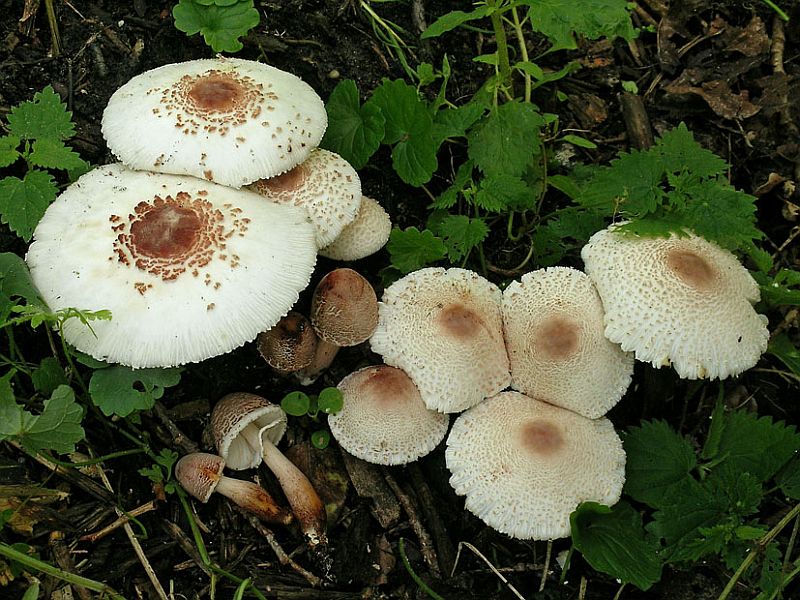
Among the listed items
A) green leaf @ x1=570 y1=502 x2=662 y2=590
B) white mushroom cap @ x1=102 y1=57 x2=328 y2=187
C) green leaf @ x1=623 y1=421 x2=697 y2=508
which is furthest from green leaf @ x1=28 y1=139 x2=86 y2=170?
green leaf @ x1=623 y1=421 x2=697 y2=508

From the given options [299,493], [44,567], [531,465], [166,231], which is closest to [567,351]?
[531,465]

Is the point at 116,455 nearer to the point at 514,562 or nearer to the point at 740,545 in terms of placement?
the point at 514,562

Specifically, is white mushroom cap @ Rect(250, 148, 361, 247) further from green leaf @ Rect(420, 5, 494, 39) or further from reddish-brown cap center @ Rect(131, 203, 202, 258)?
green leaf @ Rect(420, 5, 494, 39)

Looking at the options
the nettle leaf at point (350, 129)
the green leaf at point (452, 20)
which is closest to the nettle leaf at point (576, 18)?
the green leaf at point (452, 20)

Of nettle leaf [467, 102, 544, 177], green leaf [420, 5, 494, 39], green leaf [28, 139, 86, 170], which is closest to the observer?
green leaf [28, 139, 86, 170]

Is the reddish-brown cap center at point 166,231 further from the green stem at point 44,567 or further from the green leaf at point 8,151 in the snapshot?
the green stem at point 44,567
